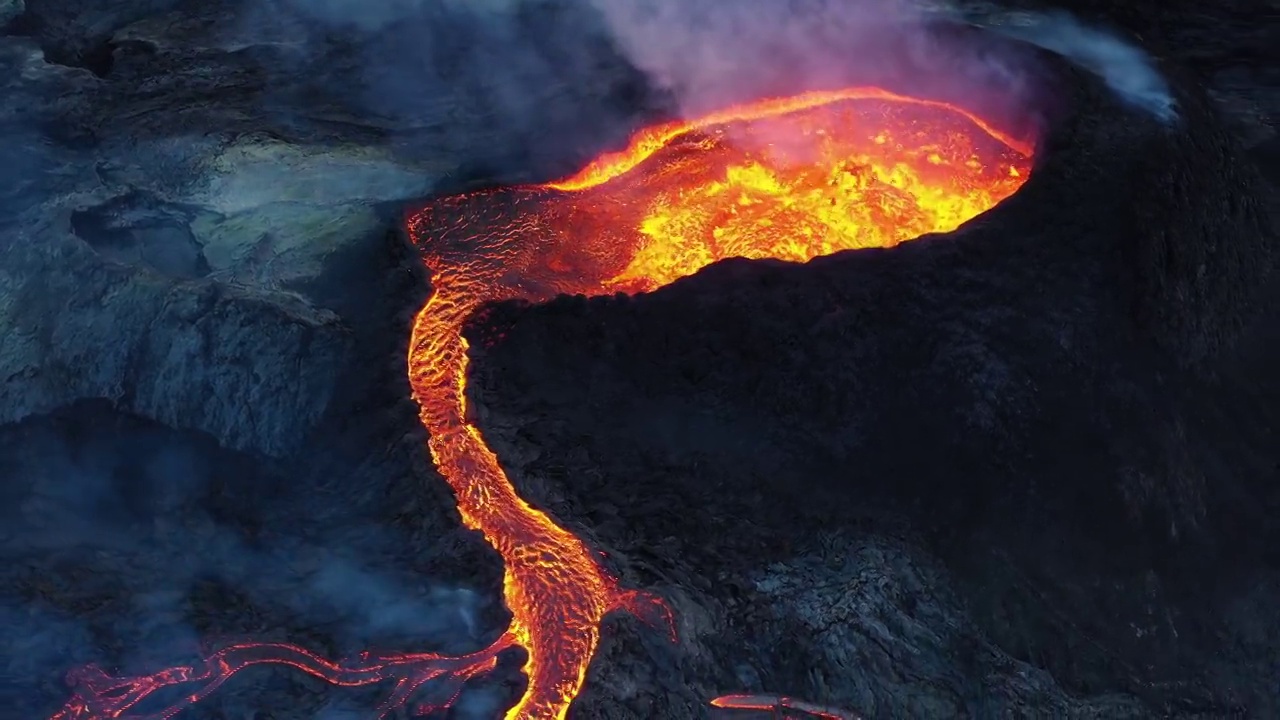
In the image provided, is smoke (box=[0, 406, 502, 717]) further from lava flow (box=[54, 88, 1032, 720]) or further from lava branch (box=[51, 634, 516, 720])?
lava flow (box=[54, 88, 1032, 720])

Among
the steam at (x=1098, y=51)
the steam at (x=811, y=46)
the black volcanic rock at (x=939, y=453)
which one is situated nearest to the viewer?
the black volcanic rock at (x=939, y=453)

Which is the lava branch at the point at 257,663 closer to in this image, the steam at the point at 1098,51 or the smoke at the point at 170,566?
the smoke at the point at 170,566

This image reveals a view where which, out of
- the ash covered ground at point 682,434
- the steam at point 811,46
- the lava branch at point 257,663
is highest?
the steam at point 811,46

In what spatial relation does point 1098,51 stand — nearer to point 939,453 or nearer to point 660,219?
point 660,219

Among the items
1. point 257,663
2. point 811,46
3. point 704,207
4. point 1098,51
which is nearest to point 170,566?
point 257,663

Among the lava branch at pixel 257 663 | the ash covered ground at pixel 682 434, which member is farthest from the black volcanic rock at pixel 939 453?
the lava branch at pixel 257 663

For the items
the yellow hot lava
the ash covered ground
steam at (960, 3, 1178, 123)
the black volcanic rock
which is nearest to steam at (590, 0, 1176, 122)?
steam at (960, 3, 1178, 123)
